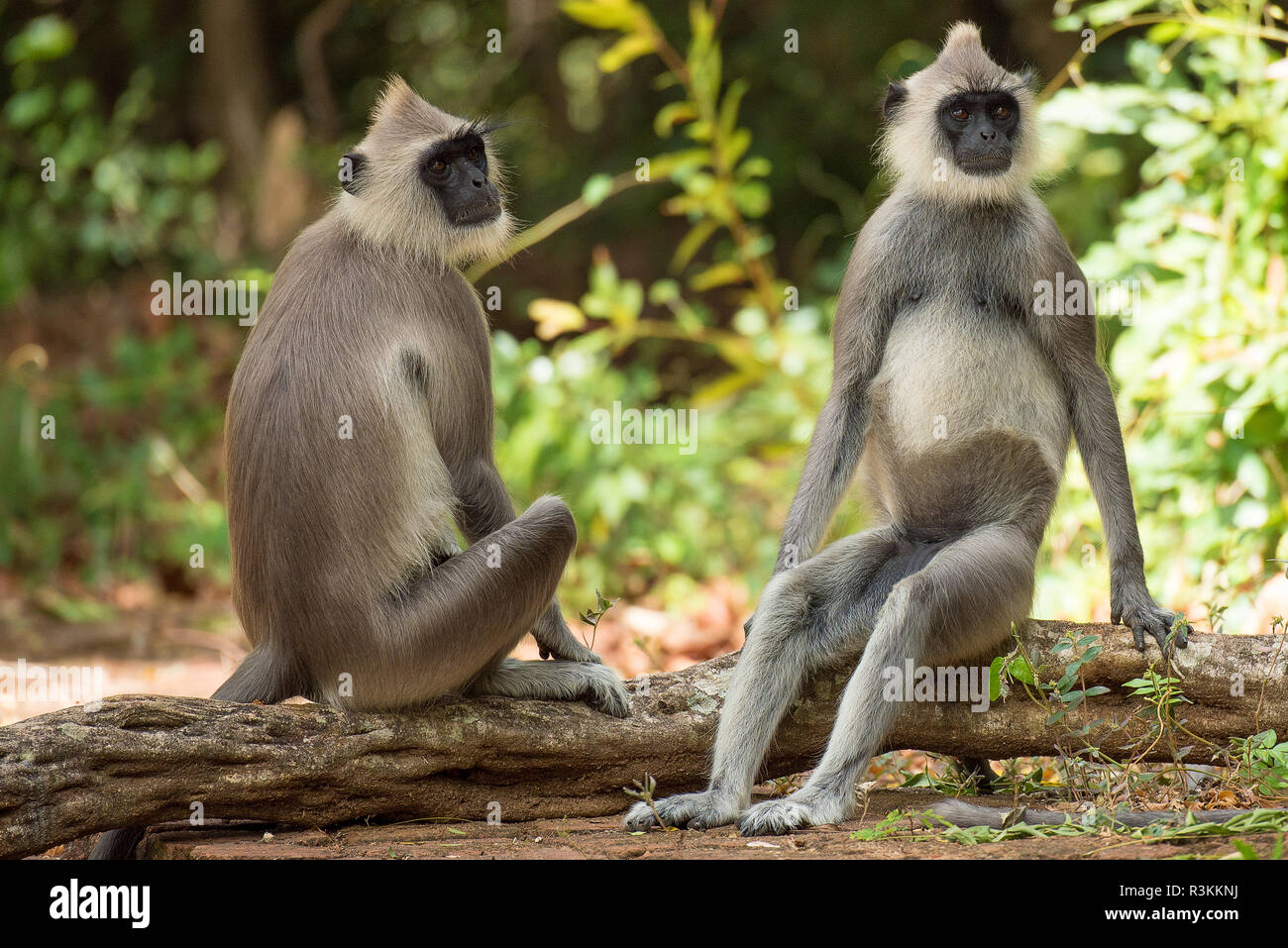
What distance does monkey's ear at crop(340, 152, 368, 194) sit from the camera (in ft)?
14.7

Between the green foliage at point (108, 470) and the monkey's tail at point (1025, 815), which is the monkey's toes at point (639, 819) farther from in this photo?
the green foliage at point (108, 470)

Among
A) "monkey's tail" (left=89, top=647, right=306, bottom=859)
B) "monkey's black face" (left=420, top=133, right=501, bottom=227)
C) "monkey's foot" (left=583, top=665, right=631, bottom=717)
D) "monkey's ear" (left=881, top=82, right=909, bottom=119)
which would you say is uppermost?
"monkey's ear" (left=881, top=82, right=909, bottom=119)

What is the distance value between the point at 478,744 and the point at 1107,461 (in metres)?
2.31

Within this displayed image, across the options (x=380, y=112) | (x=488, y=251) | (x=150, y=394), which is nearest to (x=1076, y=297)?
(x=488, y=251)

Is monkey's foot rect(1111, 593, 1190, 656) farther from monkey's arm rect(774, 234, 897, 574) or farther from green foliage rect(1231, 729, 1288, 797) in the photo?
monkey's arm rect(774, 234, 897, 574)

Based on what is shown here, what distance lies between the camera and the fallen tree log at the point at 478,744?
349 cm

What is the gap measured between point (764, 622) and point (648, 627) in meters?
3.25

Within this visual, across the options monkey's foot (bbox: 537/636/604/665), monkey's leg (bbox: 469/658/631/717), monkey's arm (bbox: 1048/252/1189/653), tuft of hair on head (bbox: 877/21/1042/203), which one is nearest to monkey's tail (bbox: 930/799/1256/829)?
monkey's arm (bbox: 1048/252/1189/653)

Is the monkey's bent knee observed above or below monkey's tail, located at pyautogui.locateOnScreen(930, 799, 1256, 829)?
above

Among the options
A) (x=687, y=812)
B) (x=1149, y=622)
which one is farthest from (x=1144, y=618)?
(x=687, y=812)

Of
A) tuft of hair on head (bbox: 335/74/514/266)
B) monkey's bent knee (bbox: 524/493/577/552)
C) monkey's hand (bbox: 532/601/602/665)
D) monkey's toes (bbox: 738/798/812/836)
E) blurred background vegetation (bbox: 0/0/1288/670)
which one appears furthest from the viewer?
blurred background vegetation (bbox: 0/0/1288/670)

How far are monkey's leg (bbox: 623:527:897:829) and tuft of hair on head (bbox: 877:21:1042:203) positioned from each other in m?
1.26

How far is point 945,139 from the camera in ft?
15.4

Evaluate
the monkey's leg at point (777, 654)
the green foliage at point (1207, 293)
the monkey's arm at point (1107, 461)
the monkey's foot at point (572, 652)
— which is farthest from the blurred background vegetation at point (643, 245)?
the monkey's foot at point (572, 652)
